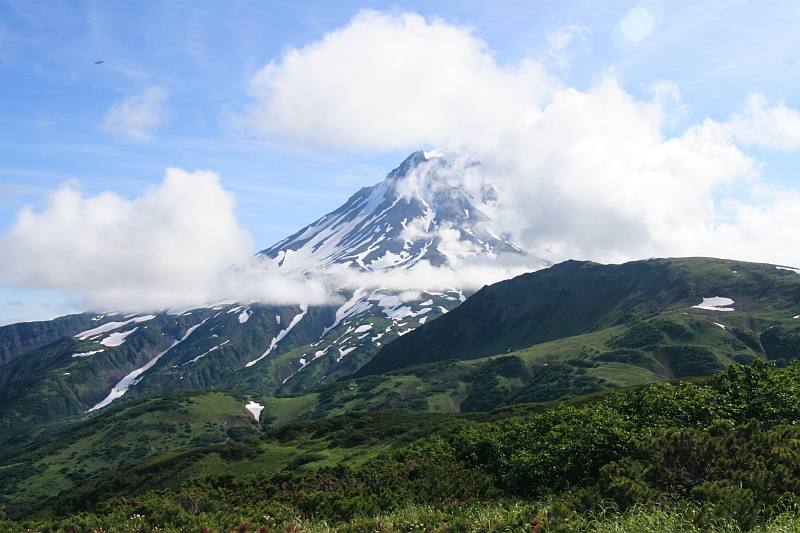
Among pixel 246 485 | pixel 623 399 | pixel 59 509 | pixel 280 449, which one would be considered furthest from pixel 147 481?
pixel 623 399

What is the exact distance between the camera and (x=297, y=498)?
43.2 meters

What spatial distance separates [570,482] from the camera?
38.6 metres

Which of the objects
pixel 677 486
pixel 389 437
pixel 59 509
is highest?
pixel 677 486

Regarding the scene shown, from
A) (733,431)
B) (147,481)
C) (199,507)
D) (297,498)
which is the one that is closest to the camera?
(733,431)

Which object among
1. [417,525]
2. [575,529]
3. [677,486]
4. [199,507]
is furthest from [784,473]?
[199,507]

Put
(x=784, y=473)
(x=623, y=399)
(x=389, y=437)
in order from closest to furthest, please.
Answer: (x=784, y=473), (x=623, y=399), (x=389, y=437)

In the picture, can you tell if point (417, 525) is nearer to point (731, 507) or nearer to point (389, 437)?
point (731, 507)

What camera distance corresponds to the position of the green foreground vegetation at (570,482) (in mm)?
23109

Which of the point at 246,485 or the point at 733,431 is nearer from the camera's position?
the point at 733,431

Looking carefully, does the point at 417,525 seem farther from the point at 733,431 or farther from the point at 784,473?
the point at 733,431

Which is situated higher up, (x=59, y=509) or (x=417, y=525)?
(x=417, y=525)

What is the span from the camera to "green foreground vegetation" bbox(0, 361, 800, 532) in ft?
75.8

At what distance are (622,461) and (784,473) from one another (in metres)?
8.94

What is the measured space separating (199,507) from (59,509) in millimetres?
107782
